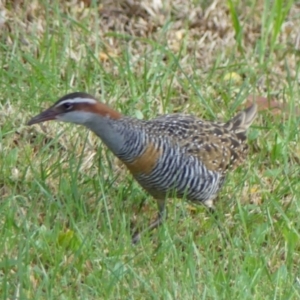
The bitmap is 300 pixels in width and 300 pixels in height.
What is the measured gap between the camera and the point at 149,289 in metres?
5.78

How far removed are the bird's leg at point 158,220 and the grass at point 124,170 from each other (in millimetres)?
52

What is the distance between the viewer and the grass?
19.5ft

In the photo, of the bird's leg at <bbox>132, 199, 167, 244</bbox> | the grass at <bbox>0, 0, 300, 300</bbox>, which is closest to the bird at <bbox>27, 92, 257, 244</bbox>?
the bird's leg at <bbox>132, 199, 167, 244</bbox>

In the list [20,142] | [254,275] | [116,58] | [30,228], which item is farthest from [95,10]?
[254,275]

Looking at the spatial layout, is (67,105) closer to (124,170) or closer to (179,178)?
(179,178)

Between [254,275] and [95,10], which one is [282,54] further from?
[254,275]

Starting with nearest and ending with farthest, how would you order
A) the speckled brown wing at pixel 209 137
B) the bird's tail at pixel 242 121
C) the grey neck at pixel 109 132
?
the grey neck at pixel 109 132
the speckled brown wing at pixel 209 137
the bird's tail at pixel 242 121

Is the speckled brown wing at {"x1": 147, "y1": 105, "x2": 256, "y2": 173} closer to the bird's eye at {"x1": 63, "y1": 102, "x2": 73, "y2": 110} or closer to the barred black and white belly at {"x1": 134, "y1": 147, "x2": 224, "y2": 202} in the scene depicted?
the barred black and white belly at {"x1": 134, "y1": 147, "x2": 224, "y2": 202}

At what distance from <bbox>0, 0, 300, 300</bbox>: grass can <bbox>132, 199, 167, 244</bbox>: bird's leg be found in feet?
0.17

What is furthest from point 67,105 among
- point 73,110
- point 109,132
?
point 109,132

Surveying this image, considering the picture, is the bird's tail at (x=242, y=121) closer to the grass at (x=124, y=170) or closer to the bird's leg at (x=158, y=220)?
the grass at (x=124, y=170)

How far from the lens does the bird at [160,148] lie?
648 cm

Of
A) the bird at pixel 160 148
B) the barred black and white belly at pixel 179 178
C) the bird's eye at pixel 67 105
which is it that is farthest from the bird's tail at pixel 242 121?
the bird's eye at pixel 67 105

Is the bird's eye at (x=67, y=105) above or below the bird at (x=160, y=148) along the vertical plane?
above
